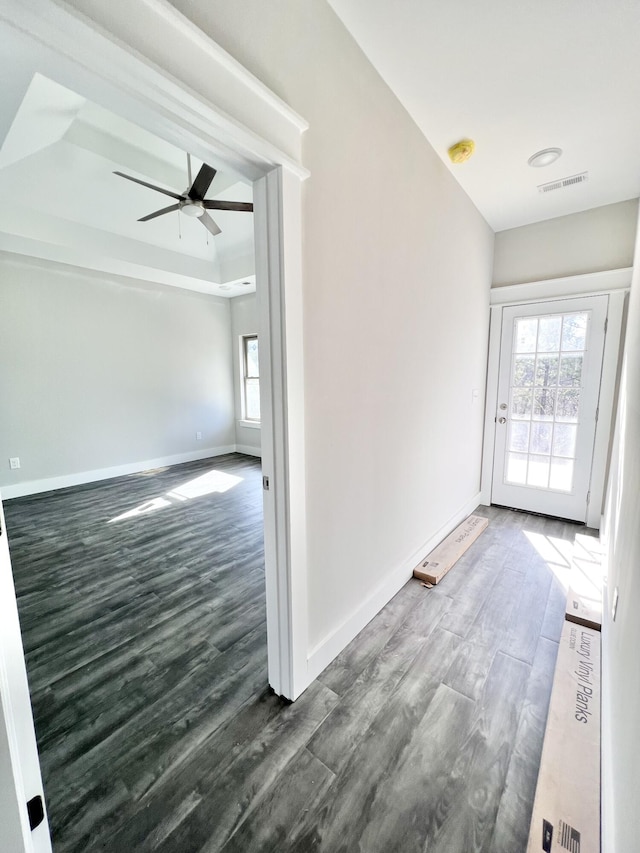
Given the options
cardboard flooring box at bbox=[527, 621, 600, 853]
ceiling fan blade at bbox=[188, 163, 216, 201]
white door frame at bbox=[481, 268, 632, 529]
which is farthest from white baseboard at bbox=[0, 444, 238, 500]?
white door frame at bbox=[481, 268, 632, 529]

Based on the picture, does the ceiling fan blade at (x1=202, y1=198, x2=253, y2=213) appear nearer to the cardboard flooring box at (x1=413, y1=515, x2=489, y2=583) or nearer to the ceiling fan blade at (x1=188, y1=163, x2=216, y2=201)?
the ceiling fan blade at (x1=188, y1=163, x2=216, y2=201)

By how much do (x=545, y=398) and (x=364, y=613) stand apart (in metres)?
2.69

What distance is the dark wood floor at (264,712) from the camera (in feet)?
3.54

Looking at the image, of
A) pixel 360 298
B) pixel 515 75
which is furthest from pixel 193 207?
pixel 515 75

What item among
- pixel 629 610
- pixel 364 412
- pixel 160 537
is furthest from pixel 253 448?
pixel 629 610

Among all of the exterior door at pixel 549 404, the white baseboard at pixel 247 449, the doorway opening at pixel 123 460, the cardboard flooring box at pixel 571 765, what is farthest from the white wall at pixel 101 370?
the cardboard flooring box at pixel 571 765

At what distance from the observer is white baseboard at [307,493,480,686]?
1.61m

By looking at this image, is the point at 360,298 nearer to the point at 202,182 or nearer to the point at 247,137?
the point at 247,137

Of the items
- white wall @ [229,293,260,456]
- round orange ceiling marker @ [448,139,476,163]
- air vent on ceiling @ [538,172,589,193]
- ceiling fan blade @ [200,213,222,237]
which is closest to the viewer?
round orange ceiling marker @ [448,139,476,163]

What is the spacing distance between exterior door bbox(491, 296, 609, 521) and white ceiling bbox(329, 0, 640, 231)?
1.09 metres

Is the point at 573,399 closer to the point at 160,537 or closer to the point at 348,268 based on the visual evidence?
the point at 348,268

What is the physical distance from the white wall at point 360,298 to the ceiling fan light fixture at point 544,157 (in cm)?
48

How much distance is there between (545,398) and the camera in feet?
10.7

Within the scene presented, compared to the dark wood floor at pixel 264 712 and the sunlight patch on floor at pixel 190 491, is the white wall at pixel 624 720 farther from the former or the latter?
the sunlight patch on floor at pixel 190 491
